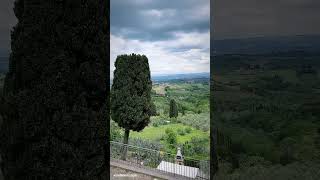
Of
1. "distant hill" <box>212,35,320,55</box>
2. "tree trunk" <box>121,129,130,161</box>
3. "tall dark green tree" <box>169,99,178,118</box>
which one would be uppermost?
"distant hill" <box>212,35,320,55</box>

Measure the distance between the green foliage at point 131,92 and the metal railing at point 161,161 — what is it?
0.79 metres

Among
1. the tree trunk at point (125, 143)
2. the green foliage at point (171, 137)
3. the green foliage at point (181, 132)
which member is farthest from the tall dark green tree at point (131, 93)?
the green foliage at point (181, 132)

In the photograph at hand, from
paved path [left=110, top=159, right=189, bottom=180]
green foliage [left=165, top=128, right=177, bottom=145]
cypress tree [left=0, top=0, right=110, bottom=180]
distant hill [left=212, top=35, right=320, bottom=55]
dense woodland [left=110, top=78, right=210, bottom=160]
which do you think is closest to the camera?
cypress tree [left=0, top=0, right=110, bottom=180]

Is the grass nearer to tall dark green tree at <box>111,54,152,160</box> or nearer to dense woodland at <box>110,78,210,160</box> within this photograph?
dense woodland at <box>110,78,210,160</box>

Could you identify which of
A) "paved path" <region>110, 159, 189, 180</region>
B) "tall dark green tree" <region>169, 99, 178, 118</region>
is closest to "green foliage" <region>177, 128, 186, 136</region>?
"tall dark green tree" <region>169, 99, 178, 118</region>

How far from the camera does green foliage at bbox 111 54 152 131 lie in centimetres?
1006

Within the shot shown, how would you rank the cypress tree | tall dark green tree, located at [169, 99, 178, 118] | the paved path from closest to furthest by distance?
the cypress tree
the paved path
tall dark green tree, located at [169, 99, 178, 118]

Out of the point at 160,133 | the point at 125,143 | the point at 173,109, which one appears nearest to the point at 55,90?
the point at 160,133

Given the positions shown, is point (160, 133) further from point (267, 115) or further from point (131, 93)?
point (267, 115)

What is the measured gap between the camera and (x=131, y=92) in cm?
1028

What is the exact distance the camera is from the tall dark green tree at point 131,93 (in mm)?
10062

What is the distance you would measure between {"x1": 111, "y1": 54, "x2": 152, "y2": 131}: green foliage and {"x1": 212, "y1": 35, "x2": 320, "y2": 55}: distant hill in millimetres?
3851

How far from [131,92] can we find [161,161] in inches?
93.2

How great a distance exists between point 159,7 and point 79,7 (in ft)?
17.0
